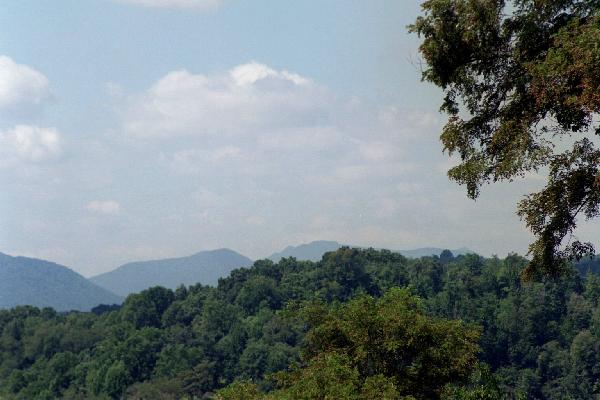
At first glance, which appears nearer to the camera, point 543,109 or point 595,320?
point 543,109

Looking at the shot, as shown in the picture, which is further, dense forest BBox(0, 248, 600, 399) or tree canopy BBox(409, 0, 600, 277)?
dense forest BBox(0, 248, 600, 399)

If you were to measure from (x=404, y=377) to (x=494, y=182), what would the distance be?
8.49m

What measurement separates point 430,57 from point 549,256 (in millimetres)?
5133

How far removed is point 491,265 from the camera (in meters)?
172

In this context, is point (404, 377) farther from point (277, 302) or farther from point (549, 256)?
point (277, 302)

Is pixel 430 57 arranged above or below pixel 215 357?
above

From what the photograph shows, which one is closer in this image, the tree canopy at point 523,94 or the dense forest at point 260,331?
the tree canopy at point 523,94

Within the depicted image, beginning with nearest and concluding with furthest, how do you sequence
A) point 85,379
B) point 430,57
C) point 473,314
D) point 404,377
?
point 430,57 < point 404,377 < point 85,379 < point 473,314

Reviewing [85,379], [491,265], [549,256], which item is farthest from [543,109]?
[491,265]

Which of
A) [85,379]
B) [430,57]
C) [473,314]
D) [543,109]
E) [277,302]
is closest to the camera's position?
[543,109]

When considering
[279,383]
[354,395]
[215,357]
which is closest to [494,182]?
[354,395]

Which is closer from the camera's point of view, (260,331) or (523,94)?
(523,94)

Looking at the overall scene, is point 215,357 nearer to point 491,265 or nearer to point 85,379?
point 85,379

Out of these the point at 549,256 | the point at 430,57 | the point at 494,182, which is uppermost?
the point at 430,57
